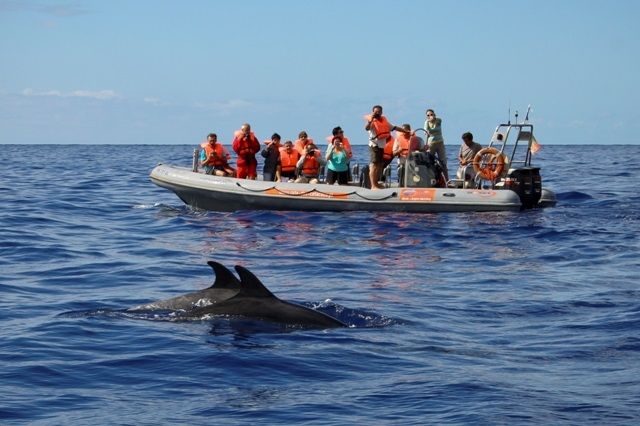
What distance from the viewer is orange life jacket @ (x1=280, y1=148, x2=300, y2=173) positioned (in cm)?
2619

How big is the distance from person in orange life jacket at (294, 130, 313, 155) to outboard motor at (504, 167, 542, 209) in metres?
4.61

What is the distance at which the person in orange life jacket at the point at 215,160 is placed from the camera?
27.2 m

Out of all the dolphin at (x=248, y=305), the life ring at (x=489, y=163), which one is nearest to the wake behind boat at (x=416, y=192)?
the life ring at (x=489, y=163)

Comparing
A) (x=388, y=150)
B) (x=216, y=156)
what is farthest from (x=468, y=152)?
(x=216, y=156)

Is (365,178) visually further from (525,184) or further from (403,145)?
(525,184)

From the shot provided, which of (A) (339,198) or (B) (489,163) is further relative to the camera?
(B) (489,163)

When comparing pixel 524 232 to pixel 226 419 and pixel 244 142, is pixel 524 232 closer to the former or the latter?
pixel 244 142

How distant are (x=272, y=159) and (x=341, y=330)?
14684mm

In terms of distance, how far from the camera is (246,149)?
26125mm

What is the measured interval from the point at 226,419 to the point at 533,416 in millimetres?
2290

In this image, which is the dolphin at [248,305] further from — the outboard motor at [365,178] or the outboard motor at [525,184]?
the outboard motor at [365,178]

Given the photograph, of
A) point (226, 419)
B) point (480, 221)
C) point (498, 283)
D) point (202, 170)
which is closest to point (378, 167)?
point (480, 221)

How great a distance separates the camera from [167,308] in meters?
11.9

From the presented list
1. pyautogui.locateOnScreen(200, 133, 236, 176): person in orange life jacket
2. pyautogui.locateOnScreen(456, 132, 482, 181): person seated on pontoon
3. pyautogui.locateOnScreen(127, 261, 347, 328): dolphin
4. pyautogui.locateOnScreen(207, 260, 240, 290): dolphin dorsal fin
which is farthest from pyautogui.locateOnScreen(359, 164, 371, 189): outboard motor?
pyautogui.locateOnScreen(207, 260, 240, 290): dolphin dorsal fin
